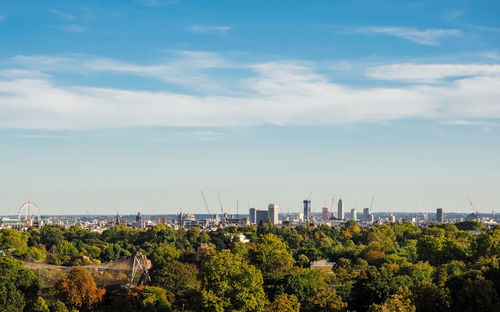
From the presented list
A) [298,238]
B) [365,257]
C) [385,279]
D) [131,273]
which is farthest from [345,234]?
[385,279]

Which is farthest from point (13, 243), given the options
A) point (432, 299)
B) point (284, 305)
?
point (432, 299)

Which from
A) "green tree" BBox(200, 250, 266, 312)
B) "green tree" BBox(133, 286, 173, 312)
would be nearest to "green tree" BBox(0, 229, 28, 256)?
"green tree" BBox(133, 286, 173, 312)

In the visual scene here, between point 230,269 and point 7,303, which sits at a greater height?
point 230,269

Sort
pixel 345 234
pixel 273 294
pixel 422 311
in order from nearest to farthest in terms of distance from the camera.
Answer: pixel 422 311 → pixel 273 294 → pixel 345 234

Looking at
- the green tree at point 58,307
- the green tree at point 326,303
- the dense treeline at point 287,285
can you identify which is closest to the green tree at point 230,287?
the dense treeline at point 287,285

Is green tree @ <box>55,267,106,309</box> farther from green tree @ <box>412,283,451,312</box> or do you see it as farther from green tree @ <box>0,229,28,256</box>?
green tree @ <box>0,229,28,256</box>

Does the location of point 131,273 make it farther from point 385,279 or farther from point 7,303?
point 385,279

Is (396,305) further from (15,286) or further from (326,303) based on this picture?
(15,286)
